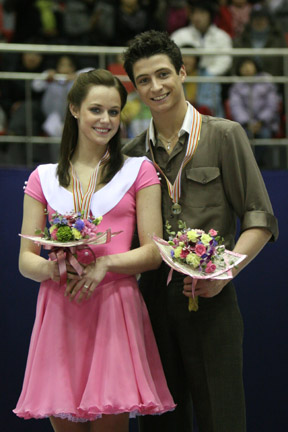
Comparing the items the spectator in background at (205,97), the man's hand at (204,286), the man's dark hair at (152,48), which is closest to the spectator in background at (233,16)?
the spectator in background at (205,97)

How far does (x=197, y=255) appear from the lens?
3.27 metres

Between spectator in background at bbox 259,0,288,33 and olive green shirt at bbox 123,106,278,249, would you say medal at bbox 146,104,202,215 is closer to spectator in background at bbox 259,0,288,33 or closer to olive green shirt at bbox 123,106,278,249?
olive green shirt at bbox 123,106,278,249

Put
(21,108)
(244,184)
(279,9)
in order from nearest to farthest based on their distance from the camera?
(244,184) < (21,108) < (279,9)

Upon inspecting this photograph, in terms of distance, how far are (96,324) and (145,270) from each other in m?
0.32

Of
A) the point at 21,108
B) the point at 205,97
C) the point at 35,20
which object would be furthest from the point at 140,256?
the point at 35,20

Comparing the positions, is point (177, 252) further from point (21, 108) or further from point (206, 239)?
point (21, 108)

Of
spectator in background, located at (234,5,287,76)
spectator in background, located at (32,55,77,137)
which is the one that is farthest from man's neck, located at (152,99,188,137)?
spectator in background, located at (234,5,287,76)

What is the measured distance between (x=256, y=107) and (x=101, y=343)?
359cm

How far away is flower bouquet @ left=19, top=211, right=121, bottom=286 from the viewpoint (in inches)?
128

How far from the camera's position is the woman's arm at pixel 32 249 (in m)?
3.51

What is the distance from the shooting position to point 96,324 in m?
3.53

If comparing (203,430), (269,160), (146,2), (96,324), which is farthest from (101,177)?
(146,2)

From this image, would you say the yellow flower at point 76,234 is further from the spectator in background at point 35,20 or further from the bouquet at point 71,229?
the spectator in background at point 35,20

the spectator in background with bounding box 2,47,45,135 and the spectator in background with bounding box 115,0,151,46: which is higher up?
Result: the spectator in background with bounding box 115,0,151,46
